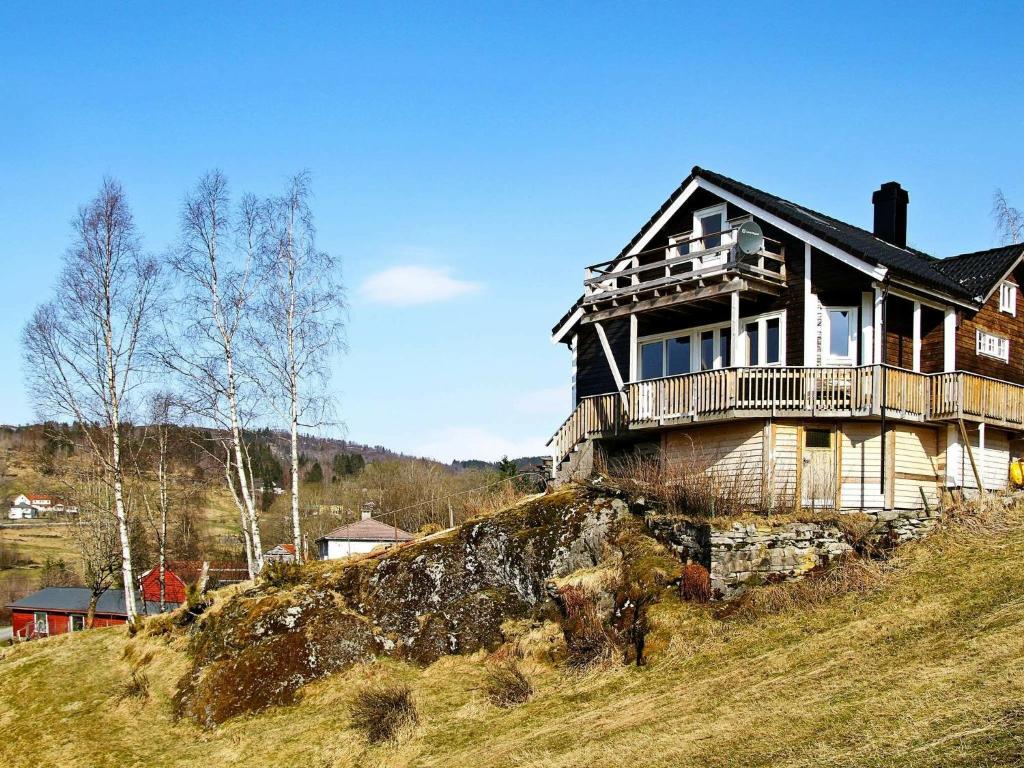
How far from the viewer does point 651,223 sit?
2784cm

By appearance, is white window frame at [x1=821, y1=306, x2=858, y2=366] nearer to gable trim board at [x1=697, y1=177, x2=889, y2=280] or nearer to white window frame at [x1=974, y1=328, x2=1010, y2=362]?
gable trim board at [x1=697, y1=177, x2=889, y2=280]

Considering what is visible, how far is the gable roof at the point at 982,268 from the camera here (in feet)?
83.1

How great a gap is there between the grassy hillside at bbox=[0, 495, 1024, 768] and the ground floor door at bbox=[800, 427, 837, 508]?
2632mm

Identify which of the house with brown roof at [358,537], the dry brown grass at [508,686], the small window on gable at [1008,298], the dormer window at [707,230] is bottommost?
the dry brown grass at [508,686]

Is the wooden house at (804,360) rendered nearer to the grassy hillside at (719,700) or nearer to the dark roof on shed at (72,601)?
the grassy hillside at (719,700)

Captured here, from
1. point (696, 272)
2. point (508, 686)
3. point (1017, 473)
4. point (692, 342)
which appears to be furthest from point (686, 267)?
point (508, 686)

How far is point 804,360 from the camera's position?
23.4 meters

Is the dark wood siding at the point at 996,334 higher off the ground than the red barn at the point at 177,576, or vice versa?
the dark wood siding at the point at 996,334

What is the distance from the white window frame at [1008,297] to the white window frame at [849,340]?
5.36 meters

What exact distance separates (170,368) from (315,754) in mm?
14012

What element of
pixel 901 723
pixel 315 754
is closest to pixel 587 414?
pixel 315 754

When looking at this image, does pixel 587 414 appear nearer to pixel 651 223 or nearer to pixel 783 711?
pixel 651 223

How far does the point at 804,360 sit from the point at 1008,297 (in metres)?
7.26

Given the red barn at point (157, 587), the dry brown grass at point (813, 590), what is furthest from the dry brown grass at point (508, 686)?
the red barn at point (157, 587)
